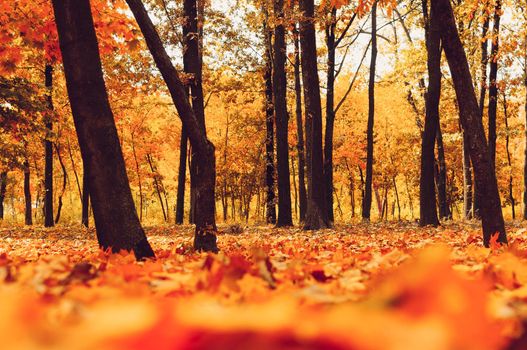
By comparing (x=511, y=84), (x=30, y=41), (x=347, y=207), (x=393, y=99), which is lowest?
(x=347, y=207)

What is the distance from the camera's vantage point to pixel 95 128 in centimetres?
490

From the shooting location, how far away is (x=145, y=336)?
67 centimetres

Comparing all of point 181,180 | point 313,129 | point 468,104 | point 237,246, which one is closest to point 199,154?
point 237,246

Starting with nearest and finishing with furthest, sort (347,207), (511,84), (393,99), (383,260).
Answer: (383,260)
(511,84)
(393,99)
(347,207)

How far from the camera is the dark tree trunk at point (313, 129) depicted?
1284 centimetres

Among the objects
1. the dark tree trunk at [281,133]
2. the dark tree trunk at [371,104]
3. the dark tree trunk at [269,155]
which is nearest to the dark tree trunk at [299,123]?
the dark tree trunk at [281,133]

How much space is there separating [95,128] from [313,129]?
8863mm

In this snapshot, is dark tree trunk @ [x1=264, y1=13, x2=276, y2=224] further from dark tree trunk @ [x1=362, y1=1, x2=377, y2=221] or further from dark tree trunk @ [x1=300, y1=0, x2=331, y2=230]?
dark tree trunk @ [x1=300, y1=0, x2=331, y2=230]

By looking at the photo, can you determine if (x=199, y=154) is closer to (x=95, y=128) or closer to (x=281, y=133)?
(x=95, y=128)

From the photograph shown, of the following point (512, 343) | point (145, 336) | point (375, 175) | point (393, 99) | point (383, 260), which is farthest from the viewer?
point (375, 175)

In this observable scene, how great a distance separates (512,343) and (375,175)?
42478 mm

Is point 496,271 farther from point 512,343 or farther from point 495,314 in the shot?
point 512,343

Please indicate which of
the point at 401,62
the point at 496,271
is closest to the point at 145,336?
the point at 496,271

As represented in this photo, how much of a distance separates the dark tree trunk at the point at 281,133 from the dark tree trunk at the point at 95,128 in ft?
36.3
